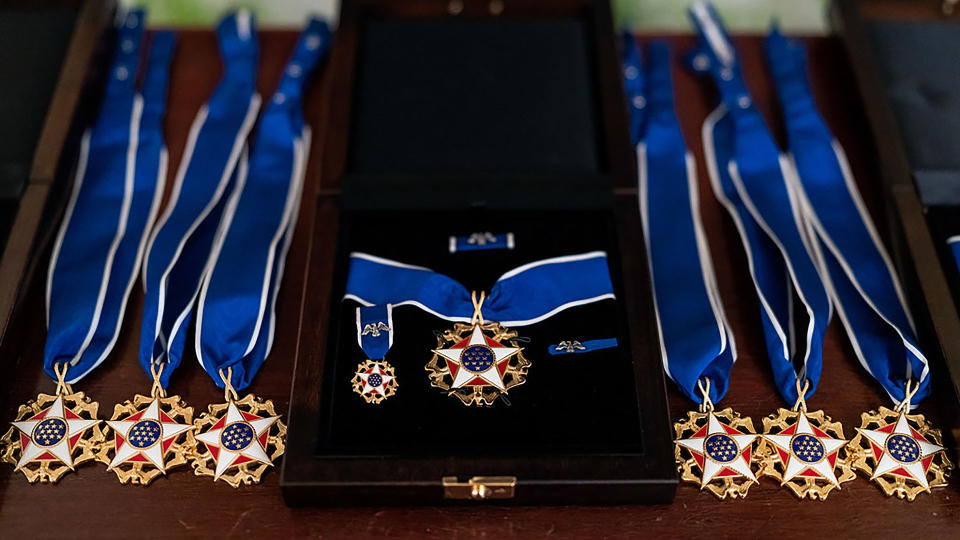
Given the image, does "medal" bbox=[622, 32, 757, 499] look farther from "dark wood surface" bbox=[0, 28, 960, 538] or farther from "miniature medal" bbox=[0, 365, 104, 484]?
"miniature medal" bbox=[0, 365, 104, 484]

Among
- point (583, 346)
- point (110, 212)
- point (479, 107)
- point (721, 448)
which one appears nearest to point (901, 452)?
point (721, 448)

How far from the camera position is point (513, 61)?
167 centimetres

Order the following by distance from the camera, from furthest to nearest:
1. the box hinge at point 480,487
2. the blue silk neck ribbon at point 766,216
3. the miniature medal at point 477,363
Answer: the blue silk neck ribbon at point 766,216 < the miniature medal at point 477,363 < the box hinge at point 480,487

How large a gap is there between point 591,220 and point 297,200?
53 cm

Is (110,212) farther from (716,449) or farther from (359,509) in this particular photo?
(716,449)

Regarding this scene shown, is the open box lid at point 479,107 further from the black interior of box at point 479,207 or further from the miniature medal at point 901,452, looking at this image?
the miniature medal at point 901,452

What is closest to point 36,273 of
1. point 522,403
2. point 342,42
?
point 342,42

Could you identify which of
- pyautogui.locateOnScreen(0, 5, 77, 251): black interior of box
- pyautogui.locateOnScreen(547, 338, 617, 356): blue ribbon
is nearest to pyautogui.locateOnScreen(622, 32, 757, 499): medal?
pyautogui.locateOnScreen(547, 338, 617, 356): blue ribbon

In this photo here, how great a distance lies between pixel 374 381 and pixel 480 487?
0.22 metres

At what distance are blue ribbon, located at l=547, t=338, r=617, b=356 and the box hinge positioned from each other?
8.5 inches

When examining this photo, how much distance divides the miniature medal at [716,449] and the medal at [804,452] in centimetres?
3

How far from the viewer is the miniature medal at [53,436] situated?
124 centimetres

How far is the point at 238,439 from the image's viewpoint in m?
1.26

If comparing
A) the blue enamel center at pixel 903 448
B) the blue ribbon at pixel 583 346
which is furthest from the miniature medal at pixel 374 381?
the blue enamel center at pixel 903 448
